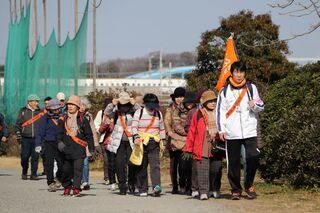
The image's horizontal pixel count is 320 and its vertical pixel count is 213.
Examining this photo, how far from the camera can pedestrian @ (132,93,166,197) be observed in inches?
529

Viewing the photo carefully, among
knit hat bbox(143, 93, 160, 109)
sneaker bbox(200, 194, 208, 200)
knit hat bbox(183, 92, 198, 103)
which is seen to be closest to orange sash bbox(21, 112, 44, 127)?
knit hat bbox(143, 93, 160, 109)

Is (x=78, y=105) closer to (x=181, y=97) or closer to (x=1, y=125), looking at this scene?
(x=181, y=97)

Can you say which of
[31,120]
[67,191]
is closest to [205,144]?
[67,191]

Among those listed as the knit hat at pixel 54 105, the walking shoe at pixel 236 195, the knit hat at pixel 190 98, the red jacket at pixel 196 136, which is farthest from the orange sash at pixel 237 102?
the knit hat at pixel 54 105

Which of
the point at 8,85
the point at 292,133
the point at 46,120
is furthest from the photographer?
the point at 8,85

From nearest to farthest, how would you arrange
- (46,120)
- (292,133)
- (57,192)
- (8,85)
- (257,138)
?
(257,138) → (292,133) → (57,192) → (46,120) → (8,85)

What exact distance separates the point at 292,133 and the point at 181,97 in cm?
196

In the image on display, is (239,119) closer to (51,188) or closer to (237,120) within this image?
(237,120)

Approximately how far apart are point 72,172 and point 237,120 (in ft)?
10.7

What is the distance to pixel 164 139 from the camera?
538 inches

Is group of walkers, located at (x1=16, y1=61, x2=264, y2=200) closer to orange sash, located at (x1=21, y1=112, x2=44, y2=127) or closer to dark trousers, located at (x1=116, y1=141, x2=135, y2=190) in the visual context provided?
dark trousers, located at (x1=116, y1=141, x2=135, y2=190)

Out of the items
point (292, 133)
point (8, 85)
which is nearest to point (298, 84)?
point (292, 133)

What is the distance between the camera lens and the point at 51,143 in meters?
15.0

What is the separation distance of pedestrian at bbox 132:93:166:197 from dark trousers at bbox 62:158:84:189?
952 mm
